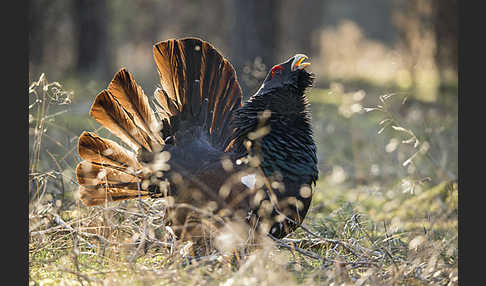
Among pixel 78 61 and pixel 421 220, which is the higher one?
pixel 78 61

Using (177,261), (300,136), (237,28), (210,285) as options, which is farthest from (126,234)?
(237,28)

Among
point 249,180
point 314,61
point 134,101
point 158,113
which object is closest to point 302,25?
point 314,61

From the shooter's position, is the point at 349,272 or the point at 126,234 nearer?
the point at 349,272

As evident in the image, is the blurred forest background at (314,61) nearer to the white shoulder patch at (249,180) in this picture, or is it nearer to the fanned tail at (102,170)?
the fanned tail at (102,170)

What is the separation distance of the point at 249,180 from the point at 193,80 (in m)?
0.93

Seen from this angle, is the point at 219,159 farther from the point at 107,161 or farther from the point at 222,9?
the point at 222,9

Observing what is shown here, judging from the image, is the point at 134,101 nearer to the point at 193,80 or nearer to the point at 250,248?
the point at 193,80

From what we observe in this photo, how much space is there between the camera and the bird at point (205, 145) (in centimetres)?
285

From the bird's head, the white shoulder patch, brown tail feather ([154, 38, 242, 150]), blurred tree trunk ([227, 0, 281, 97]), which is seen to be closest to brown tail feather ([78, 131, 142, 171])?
brown tail feather ([154, 38, 242, 150])

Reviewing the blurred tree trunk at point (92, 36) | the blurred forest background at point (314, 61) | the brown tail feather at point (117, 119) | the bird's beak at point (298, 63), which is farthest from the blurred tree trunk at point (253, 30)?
the blurred tree trunk at point (92, 36)

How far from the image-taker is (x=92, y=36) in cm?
1402

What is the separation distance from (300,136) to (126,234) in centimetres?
124

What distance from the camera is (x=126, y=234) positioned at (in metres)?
3.12

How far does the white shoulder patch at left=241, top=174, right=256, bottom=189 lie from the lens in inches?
111
